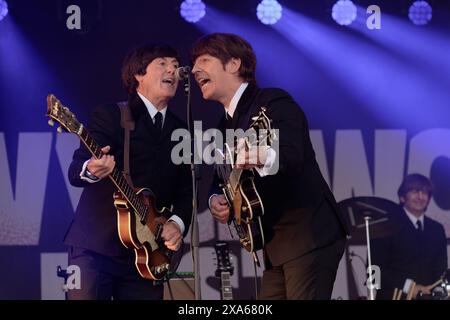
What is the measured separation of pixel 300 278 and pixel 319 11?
13.1 feet

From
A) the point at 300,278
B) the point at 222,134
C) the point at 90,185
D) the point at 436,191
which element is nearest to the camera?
the point at 300,278

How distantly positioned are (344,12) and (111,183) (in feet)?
10.8

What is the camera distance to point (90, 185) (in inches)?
217

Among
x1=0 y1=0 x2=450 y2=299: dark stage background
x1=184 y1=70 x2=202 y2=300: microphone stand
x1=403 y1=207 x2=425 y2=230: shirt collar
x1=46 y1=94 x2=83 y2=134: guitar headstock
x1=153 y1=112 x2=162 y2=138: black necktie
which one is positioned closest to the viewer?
x1=184 y1=70 x2=202 y2=300: microphone stand

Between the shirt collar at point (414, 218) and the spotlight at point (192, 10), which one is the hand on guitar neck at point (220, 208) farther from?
the shirt collar at point (414, 218)

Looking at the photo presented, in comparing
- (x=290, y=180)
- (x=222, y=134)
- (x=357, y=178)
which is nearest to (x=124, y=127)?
(x=222, y=134)

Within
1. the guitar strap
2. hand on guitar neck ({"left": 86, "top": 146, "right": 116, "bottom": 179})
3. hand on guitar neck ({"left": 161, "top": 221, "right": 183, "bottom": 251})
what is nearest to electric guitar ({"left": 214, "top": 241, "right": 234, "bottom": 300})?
hand on guitar neck ({"left": 161, "top": 221, "right": 183, "bottom": 251})

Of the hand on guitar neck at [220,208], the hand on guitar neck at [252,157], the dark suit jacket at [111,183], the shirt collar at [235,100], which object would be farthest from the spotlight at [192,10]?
the hand on guitar neck at [252,157]

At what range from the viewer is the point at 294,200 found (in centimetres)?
452

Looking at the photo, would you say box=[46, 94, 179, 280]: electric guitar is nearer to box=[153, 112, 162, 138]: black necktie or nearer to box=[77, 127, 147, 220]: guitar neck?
box=[77, 127, 147, 220]: guitar neck

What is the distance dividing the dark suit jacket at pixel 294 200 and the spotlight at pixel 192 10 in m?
3.21

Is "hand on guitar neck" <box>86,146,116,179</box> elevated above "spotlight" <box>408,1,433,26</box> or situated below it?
below

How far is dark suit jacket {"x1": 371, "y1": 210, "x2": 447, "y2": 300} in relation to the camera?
792cm

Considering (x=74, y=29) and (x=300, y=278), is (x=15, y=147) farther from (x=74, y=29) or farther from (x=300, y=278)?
(x=300, y=278)
